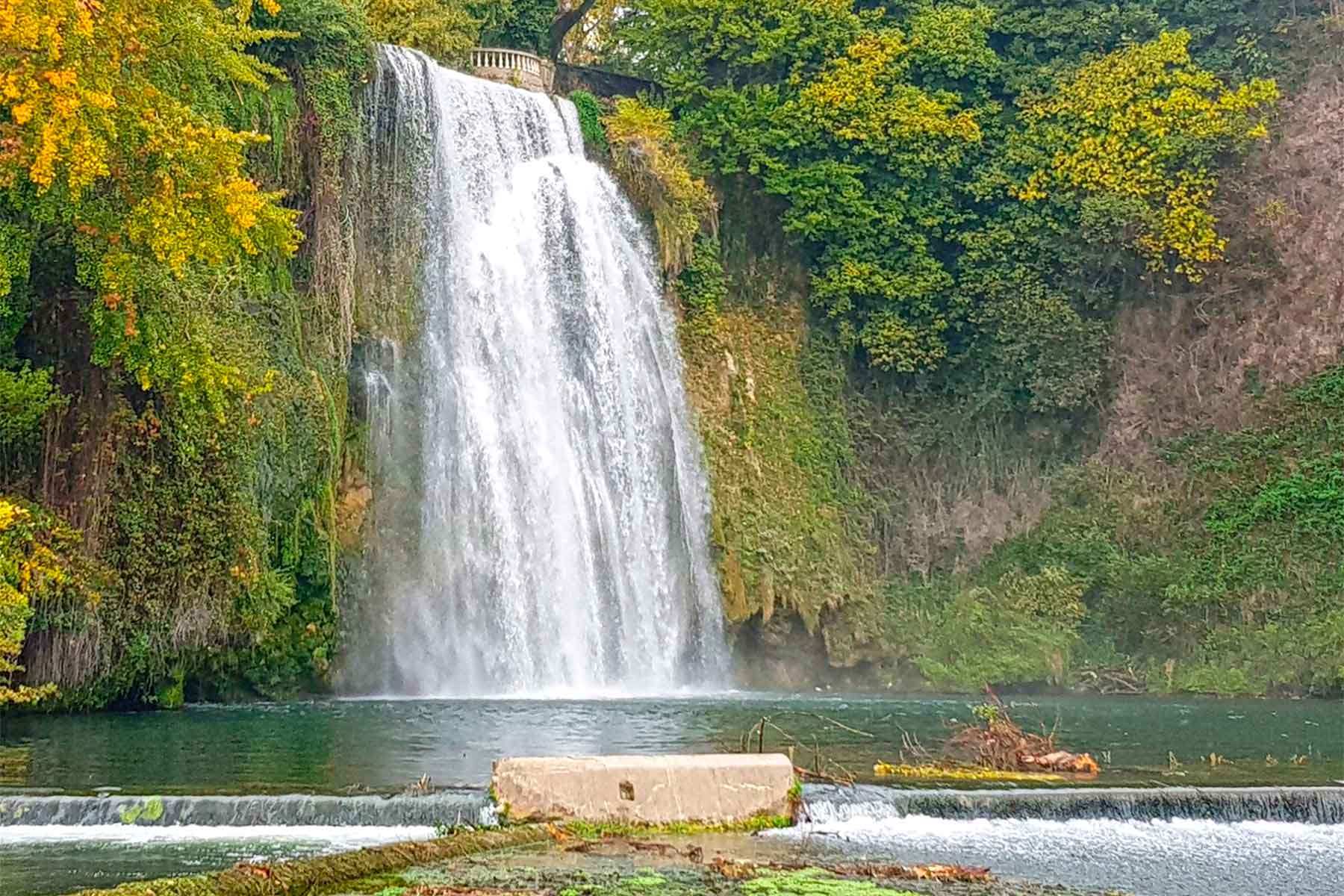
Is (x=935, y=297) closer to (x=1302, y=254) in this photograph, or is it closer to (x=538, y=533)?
(x=1302, y=254)

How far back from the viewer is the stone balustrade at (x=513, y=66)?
30984 millimetres

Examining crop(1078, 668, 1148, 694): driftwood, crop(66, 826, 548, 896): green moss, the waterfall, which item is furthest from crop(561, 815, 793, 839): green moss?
crop(1078, 668, 1148, 694): driftwood

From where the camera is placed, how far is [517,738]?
16.3 m

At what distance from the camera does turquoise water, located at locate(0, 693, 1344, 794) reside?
13.5 m

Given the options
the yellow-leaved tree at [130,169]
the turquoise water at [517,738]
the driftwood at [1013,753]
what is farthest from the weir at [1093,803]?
the yellow-leaved tree at [130,169]

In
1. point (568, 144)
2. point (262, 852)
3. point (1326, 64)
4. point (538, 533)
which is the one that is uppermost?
point (1326, 64)

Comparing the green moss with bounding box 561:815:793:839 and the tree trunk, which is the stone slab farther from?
the tree trunk

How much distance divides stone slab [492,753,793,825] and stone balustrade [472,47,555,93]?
22.7 metres

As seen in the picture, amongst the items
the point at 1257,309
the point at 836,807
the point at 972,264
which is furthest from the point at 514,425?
the point at 1257,309

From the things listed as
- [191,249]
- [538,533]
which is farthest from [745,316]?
[191,249]

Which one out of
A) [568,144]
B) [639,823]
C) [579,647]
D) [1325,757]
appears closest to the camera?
[639,823]

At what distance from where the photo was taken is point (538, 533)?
24766 mm

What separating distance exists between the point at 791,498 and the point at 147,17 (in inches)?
638

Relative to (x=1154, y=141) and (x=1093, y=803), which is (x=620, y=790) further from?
(x=1154, y=141)
